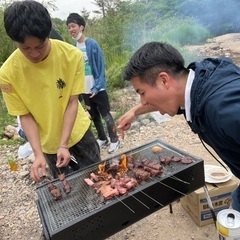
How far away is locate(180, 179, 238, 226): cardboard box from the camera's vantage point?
2852mm

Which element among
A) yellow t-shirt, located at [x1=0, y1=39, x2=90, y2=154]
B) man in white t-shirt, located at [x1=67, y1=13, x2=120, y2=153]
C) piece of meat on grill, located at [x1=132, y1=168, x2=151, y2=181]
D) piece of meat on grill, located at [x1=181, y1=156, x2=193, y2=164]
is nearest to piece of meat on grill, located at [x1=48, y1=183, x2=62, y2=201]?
yellow t-shirt, located at [x1=0, y1=39, x2=90, y2=154]

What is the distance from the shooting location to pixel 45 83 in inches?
90.7

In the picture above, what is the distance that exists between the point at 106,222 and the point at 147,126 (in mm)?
3862

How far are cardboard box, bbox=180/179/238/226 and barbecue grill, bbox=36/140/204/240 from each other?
0.35 m

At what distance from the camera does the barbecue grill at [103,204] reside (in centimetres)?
192

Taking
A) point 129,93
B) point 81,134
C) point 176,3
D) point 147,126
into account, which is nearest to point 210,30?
point 176,3

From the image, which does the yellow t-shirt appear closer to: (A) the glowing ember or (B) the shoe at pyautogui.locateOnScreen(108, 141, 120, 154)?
(A) the glowing ember

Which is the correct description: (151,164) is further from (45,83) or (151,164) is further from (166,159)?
(45,83)

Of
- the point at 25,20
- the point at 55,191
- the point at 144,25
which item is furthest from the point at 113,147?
the point at 144,25

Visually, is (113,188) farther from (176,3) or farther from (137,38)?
(176,3)

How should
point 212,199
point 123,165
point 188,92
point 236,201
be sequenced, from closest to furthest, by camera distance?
1. point 188,92
2. point 236,201
3. point 123,165
4. point 212,199

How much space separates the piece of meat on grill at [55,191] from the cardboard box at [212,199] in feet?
4.70

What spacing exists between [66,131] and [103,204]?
2.35 ft

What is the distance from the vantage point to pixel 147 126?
19.0 ft
